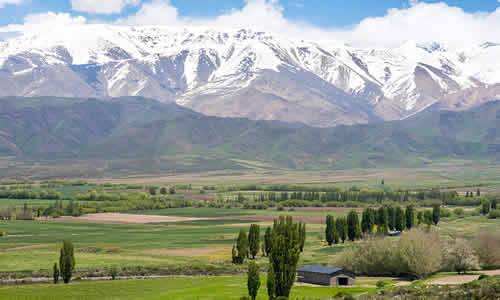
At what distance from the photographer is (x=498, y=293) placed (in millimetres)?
61094

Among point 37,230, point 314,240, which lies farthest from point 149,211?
point 314,240

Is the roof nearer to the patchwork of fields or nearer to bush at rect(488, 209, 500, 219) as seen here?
the patchwork of fields

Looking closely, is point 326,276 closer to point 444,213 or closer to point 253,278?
point 253,278

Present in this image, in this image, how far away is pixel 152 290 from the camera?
83500 millimetres

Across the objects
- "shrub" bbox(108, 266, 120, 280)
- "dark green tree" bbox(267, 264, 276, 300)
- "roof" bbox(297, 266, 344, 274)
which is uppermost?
"dark green tree" bbox(267, 264, 276, 300)

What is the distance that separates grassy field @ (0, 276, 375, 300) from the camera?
77.5 meters

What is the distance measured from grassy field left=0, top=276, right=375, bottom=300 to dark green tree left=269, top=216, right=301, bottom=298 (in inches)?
410

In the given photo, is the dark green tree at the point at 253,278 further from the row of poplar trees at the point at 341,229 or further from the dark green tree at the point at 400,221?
the dark green tree at the point at 400,221

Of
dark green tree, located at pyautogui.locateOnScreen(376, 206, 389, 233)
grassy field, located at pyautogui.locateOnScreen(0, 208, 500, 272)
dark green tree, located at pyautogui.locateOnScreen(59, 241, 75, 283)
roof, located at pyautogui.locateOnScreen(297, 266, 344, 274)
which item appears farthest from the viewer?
dark green tree, located at pyautogui.locateOnScreen(376, 206, 389, 233)

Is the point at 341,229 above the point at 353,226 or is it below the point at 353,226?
below

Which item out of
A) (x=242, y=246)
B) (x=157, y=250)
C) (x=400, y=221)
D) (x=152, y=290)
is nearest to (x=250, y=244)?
(x=242, y=246)

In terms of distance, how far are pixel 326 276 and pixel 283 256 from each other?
25307 millimetres

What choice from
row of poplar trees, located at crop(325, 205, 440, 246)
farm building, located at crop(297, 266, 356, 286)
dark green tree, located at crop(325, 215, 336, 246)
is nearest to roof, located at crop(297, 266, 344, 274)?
farm building, located at crop(297, 266, 356, 286)

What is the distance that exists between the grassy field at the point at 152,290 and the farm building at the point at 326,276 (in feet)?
11.0
